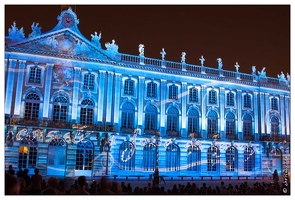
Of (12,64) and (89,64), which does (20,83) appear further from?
(89,64)

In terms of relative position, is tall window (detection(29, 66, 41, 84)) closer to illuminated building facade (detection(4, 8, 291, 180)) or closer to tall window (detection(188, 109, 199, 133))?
illuminated building facade (detection(4, 8, 291, 180))

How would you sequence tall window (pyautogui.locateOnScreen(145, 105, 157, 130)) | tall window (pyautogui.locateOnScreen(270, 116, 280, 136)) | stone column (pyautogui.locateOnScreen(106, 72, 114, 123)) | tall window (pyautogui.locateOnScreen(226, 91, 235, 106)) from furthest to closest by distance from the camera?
tall window (pyautogui.locateOnScreen(270, 116, 280, 136))
tall window (pyautogui.locateOnScreen(226, 91, 235, 106))
tall window (pyautogui.locateOnScreen(145, 105, 157, 130))
stone column (pyautogui.locateOnScreen(106, 72, 114, 123))

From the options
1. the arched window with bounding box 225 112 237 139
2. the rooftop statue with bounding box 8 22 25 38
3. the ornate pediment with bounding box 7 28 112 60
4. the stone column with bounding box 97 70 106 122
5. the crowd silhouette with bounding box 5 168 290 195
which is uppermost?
the rooftop statue with bounding box 8 22 25 38

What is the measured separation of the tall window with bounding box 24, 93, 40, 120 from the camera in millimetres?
27109

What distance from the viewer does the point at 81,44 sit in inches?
1142

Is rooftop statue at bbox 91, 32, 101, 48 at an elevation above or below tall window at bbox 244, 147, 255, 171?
above

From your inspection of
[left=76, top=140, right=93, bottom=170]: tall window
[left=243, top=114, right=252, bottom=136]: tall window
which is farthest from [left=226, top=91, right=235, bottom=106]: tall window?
[left=76, top=140, right=93, bottom=170]: tall window

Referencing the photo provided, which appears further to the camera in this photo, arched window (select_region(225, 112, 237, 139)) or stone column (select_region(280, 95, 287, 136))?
stone column (select_region(280, 95, 287, 136))

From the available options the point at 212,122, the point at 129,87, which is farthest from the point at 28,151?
the point at 212,122

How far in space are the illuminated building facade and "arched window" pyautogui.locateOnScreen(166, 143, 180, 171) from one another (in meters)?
0.08

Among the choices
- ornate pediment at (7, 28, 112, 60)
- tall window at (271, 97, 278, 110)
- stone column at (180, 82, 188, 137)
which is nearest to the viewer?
ornate pediment at (7, 28, 112, 60)

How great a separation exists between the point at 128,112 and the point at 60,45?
7.54 meters

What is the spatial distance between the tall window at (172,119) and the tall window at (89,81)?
279 inches
